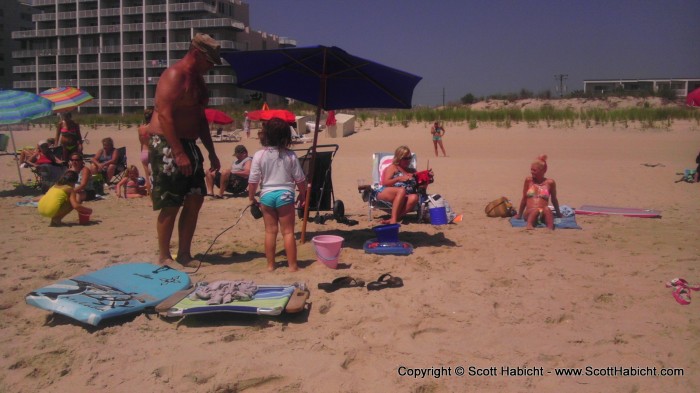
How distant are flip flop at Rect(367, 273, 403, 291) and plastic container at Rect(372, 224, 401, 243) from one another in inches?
45.9

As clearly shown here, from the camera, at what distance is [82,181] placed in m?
7.69

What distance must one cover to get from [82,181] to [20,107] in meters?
2.37

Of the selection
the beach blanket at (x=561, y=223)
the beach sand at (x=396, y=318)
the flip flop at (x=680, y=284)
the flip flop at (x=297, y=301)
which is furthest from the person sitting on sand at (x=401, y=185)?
the flip flop at (x=680, y=284)

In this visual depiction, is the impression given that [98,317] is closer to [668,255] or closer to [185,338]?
[185,338]

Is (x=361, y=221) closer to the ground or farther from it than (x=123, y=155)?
closer to the ground

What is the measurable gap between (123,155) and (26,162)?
6.76 feet

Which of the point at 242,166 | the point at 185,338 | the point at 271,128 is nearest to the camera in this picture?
the point at 185,338

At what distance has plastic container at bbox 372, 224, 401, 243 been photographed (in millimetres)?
5559

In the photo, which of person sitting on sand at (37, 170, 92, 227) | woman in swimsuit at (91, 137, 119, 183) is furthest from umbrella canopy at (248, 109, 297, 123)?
person sitting on sand at (37, 170, 92, 227)

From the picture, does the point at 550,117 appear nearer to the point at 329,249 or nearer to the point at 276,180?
the point at 329,249

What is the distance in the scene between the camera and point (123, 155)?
1069 cm

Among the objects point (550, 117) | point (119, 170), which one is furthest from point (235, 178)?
point (550, 117)

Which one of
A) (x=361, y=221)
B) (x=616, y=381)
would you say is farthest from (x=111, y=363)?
(x=361, y=221)

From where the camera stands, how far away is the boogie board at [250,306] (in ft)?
11.6
